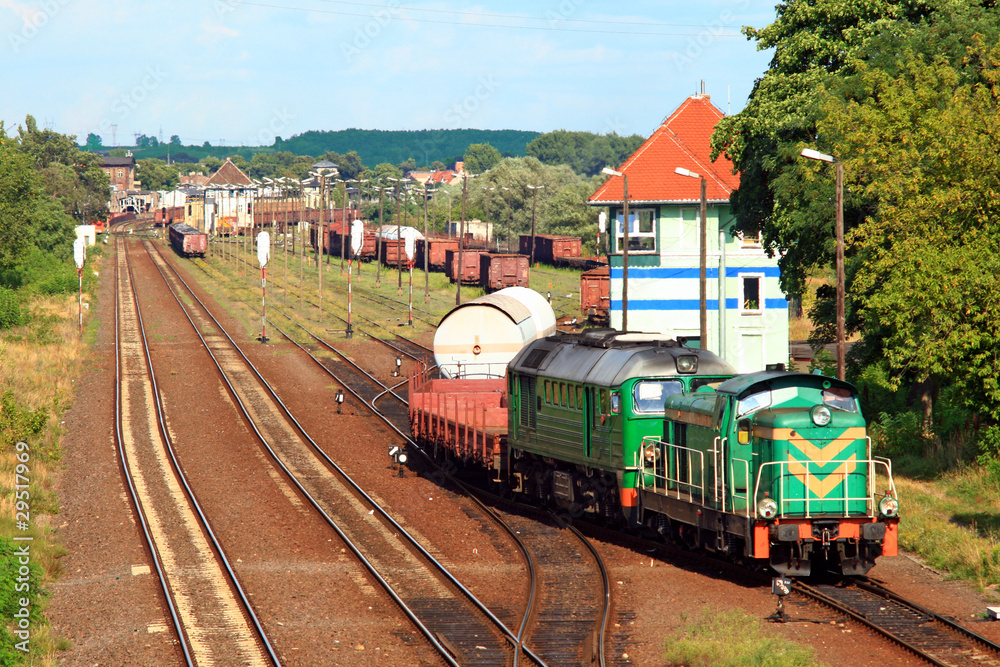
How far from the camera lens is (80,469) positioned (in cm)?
2888

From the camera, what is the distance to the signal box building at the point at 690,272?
48.0 metres

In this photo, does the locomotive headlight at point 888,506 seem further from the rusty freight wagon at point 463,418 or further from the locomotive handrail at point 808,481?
the rusty freight wagon at point 463,418

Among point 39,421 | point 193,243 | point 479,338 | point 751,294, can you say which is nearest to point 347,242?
point 193,243

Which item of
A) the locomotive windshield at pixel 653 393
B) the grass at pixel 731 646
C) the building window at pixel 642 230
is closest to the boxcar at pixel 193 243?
the building window at pixel 642 230

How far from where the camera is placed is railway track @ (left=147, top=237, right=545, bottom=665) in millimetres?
15367

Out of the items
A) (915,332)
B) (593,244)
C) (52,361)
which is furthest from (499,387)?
(593,244)

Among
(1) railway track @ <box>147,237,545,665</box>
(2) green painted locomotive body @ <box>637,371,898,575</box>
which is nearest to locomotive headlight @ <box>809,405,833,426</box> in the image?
(2) green painted locomotive body @ <box>637,371,898,575</box>

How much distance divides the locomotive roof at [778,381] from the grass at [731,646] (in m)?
3.78

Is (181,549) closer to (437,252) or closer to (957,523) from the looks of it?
(957,523)

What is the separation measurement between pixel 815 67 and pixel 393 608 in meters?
25.1

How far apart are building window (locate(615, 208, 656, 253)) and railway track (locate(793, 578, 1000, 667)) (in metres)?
32.2

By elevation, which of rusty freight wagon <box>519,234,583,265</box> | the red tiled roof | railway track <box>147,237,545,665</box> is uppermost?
the red tiled roof

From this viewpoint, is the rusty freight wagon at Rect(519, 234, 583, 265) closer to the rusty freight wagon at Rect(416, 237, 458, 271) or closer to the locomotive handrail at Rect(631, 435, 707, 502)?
the rusty freight wagon at Rect(416, 237, 458, 271)

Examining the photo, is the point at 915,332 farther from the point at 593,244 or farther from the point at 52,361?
the point at 593,244
